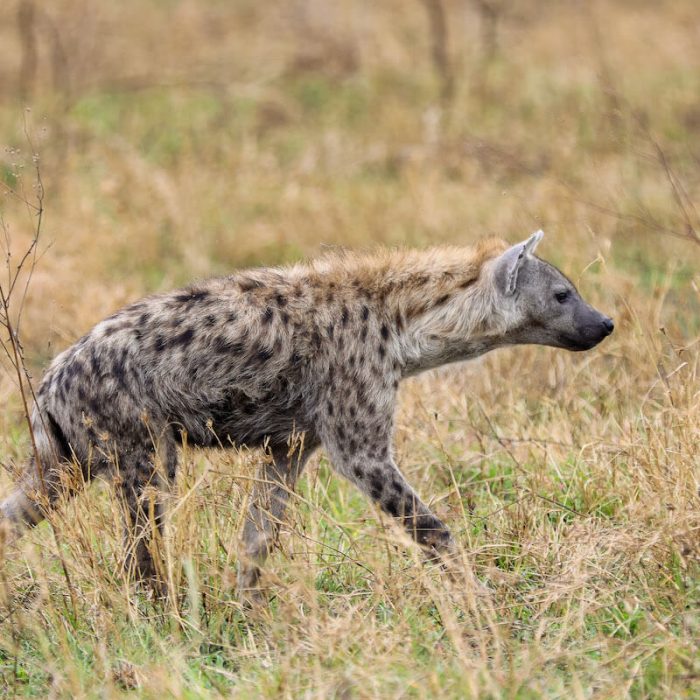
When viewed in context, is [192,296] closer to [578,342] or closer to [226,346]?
[226,346]

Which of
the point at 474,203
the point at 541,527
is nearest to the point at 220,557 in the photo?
the point at 541,527

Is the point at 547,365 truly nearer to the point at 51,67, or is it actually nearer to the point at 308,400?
the point at 308,400

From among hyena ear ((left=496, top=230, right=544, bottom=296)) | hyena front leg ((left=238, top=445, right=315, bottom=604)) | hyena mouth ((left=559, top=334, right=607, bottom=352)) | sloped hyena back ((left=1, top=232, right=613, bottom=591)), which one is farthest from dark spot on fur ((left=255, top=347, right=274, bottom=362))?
hyena mouth ((left=559, top=334, right=607, bottom=352))

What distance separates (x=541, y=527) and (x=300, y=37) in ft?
29.3

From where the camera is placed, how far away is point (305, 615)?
3797 millimetres

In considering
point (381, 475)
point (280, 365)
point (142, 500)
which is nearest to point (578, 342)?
point (381, 475)

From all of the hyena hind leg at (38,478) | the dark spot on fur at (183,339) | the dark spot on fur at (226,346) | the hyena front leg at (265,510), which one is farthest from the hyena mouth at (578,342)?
the hyena hind leg at (38,478)

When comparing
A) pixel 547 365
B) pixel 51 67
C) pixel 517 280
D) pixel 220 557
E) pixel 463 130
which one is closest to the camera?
pixel 220 557

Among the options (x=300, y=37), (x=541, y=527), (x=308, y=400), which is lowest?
(x=541, y=527)

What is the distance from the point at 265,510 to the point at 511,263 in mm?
1235

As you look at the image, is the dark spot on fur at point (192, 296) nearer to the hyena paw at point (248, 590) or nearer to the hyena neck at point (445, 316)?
the hyena neck at point (445, 316)

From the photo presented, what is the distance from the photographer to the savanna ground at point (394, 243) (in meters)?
3.61

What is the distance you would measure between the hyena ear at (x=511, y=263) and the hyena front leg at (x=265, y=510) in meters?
0.89

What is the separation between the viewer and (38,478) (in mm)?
4070
